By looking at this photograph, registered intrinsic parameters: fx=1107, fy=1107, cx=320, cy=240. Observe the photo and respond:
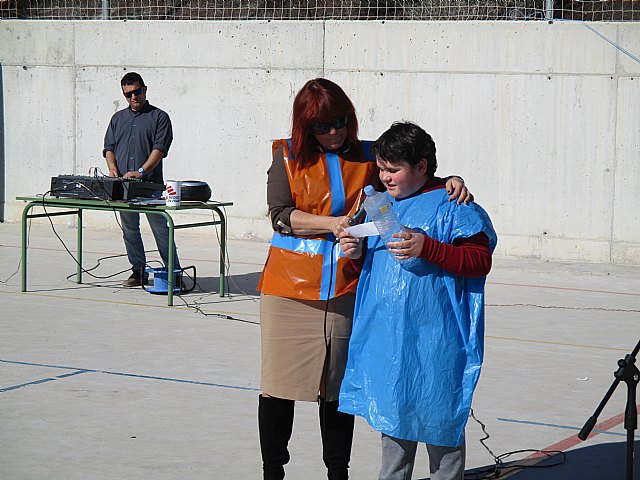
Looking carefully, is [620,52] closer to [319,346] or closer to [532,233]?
[532,233]

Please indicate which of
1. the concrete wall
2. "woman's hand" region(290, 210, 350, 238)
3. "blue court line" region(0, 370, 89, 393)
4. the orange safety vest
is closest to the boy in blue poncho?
"woman's hand" region(290, 210, 350, 238)

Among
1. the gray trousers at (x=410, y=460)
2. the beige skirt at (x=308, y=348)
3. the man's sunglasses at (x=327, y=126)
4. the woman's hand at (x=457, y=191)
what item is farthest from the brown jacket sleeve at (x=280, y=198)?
the gray trousers at (x=410, y=460)

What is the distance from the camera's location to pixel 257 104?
13.7 meters

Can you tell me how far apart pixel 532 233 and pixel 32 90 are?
710 centimetres

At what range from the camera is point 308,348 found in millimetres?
4391

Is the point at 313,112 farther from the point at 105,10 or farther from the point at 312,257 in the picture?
the point at 105,10

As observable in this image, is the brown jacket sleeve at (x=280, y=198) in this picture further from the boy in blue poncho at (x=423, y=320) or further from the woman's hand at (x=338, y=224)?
the boy in blue poncho at (x=423, y=320)

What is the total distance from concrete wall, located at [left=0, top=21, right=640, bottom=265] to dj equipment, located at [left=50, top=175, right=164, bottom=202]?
4075 mm

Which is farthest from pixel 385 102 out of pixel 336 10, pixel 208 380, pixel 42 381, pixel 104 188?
pixel 42 381

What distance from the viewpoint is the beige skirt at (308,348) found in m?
4.39

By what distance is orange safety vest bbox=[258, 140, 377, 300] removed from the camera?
4352mm

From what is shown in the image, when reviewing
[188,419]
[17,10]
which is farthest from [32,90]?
[188,419]

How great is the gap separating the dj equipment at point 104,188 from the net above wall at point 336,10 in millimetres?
4810

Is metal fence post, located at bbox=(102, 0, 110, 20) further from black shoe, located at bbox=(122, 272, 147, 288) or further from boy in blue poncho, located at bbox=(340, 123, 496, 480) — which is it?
boy in blue poncho, located at bbox=(340, 123, 496, 480)
